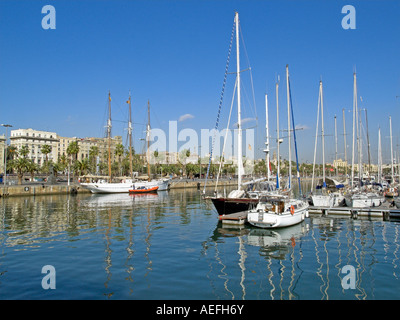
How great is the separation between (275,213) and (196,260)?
1000cm

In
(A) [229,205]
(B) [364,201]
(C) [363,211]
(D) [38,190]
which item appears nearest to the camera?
(A) [229,205]

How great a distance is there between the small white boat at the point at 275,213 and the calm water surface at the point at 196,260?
0.70 meters

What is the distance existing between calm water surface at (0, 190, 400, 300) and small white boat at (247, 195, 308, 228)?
0.70m

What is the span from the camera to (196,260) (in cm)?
1664

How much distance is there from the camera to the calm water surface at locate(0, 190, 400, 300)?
12375mm

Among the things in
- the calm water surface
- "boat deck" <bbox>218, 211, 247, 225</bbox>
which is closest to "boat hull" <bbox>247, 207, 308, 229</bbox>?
the calm water surface

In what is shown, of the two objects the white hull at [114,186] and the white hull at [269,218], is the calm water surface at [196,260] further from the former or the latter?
the white hull at [114,186]

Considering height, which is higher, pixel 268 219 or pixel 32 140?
pixel 32 140

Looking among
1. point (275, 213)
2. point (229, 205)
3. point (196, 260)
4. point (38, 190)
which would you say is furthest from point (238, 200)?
point (38, 190)

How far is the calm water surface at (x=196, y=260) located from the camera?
12375 mm

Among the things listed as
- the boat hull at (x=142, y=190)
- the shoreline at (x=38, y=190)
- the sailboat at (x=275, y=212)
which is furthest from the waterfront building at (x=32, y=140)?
the sailboat at (x=275, y=212)

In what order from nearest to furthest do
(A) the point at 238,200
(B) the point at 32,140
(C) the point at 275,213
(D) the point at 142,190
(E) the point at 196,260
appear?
(E) the point at 196,260
(C) the point at 275,213
(A) the point at 238,200
(D) the point at 142,190
(B) the point at 32,140

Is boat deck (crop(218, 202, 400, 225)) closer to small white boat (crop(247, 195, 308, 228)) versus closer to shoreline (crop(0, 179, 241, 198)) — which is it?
small white boat (crop(247, 195, 308, 228))

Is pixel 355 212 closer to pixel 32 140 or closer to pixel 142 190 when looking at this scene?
pixel 142 190
